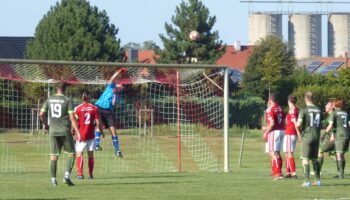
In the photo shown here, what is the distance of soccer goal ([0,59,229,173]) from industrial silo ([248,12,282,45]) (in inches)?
4512

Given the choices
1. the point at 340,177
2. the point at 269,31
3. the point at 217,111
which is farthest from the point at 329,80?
the point at 269,31

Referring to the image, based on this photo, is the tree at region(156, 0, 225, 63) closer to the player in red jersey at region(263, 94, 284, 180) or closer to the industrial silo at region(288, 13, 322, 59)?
the player in red jersey at region(263, 94, 284, 180)

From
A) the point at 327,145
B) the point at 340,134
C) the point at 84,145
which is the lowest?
the point at 327,145

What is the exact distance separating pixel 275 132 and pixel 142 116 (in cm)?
1579

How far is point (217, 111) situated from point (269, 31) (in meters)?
122

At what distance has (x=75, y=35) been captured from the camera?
6688 cm

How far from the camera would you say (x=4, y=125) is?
3275cm

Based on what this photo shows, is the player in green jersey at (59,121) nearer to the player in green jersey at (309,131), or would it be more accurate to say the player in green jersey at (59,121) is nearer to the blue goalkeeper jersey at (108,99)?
the player in green jersey at (309,131)

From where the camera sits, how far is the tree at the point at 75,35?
219ft

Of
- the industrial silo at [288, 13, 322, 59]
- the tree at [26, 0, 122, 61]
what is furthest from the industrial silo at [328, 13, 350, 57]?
the tree at [26, 0, 122, 61]

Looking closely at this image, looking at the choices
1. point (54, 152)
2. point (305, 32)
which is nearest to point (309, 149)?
point (54, 152)

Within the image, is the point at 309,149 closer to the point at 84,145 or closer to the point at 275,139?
the point at 275,139

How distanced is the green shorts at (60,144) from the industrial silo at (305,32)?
5445 inches

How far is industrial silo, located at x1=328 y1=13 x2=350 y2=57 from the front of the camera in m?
160
